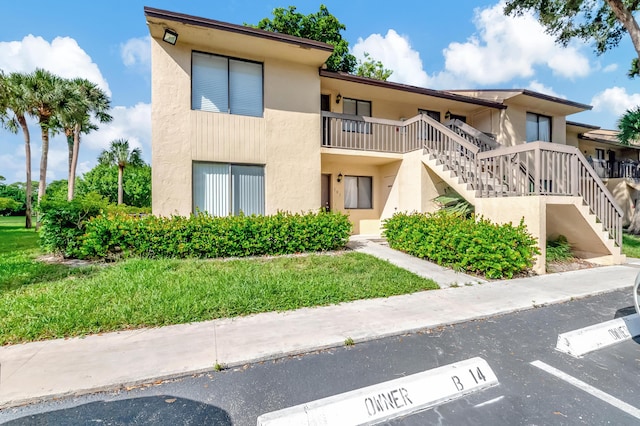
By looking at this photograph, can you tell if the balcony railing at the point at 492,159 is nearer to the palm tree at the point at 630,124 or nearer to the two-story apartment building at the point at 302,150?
the two-story apartment building at the point at 302,150

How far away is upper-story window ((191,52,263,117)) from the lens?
8852mm

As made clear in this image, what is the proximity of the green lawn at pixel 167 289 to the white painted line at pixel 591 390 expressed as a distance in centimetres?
247

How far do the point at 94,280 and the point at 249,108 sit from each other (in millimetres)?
6429

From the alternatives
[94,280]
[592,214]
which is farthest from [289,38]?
[592,214]

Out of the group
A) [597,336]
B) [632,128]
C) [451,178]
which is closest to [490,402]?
[597,336]

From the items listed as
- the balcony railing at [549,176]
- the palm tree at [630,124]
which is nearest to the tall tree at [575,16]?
the palm tree at [630,124]

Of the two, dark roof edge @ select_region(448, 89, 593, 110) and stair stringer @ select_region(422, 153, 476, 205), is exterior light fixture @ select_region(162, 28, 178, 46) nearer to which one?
stair stringer @ select_region(422, 153, 476, 205)

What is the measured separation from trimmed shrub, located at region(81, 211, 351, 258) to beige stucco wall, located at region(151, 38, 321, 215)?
127 cm

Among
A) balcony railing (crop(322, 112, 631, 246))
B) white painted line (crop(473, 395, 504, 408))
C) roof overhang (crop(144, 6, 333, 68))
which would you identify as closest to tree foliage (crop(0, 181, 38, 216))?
roof overhang (crop(144, 6, 333, 68))

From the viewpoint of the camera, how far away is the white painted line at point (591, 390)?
7.84 feet

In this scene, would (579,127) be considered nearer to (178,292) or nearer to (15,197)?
(178,292)

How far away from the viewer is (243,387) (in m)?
2.66

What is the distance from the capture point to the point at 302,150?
10086 mm

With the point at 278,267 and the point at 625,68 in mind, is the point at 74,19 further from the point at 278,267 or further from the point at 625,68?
the point at 625,68
